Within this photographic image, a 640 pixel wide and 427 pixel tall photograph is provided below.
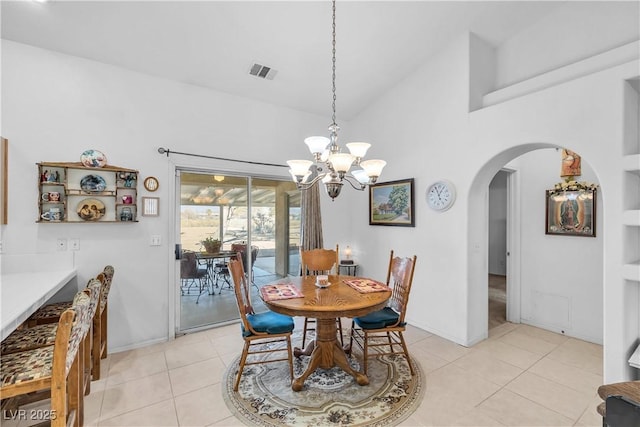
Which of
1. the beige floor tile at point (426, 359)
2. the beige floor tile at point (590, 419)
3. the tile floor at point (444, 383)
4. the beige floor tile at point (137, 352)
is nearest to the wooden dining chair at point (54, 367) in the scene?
the tile floor at point (444, 383)

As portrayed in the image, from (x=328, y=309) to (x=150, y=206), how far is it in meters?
2.38

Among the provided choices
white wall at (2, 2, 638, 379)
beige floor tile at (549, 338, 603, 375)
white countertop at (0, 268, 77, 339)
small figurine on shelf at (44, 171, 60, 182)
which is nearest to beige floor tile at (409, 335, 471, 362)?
white wall at (2, 2, 638, 379)

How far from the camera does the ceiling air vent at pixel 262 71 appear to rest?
3316 mm

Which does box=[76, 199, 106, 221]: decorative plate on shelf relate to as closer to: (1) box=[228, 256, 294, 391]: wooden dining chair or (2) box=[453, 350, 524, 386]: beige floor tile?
(1) box=[228, 256, 294, 391]: wooden dining chair

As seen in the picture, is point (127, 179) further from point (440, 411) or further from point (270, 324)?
point (440, 411)

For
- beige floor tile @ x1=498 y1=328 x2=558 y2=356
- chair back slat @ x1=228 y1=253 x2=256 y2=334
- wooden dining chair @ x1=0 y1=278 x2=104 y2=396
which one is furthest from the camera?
beige floor tile @ x1=498 y1=328 x2=558 y2=356

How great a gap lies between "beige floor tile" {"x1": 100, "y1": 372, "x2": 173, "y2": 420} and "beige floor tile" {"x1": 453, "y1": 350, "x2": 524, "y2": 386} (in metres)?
2.68

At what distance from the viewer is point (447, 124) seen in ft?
11.1

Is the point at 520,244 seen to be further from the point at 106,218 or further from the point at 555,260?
the point at 106,218

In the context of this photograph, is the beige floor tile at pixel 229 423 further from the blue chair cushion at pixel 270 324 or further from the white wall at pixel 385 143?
the white wall at pixel 385 143

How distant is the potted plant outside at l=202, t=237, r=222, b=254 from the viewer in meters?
3.65

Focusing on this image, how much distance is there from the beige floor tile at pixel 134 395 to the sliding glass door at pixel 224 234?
100 cm

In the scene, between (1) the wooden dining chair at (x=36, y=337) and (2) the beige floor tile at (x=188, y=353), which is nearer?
(1) the wooden dining chair at (x=36, y=337)

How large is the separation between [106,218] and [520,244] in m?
5.07
